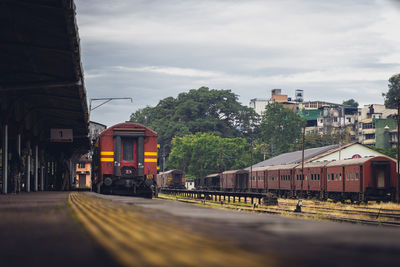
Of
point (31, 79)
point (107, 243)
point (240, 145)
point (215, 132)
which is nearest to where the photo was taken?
point (107, 243)

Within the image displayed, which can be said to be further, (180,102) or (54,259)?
(180,102)

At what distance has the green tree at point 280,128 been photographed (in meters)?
130

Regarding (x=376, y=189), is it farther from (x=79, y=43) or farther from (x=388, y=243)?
(x=388, y=243)

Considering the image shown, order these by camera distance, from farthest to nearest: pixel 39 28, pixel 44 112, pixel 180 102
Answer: pixel 180 102
pixel 44 112
pixel 39 28

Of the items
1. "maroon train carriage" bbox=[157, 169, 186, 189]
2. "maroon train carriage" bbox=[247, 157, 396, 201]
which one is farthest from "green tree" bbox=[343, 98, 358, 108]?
"maroon train carriage" bbox=[247, 157, 396, 201]

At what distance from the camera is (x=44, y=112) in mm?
33875

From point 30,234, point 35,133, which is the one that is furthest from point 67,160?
point 30,234

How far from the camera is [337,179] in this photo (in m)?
43.1

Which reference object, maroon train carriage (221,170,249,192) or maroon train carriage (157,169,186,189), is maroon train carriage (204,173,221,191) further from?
maroon train carriage (221,170,249,192)

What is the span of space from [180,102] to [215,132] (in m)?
14.2

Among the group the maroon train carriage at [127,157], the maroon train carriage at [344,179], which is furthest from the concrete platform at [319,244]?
the maroon train carriage at [344,179]

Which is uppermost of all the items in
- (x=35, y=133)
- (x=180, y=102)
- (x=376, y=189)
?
(x=180, y=102)

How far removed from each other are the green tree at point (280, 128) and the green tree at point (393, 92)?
2920cm

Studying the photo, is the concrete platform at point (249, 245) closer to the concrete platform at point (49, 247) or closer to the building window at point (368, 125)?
the concrete platform at point (49, 247)
